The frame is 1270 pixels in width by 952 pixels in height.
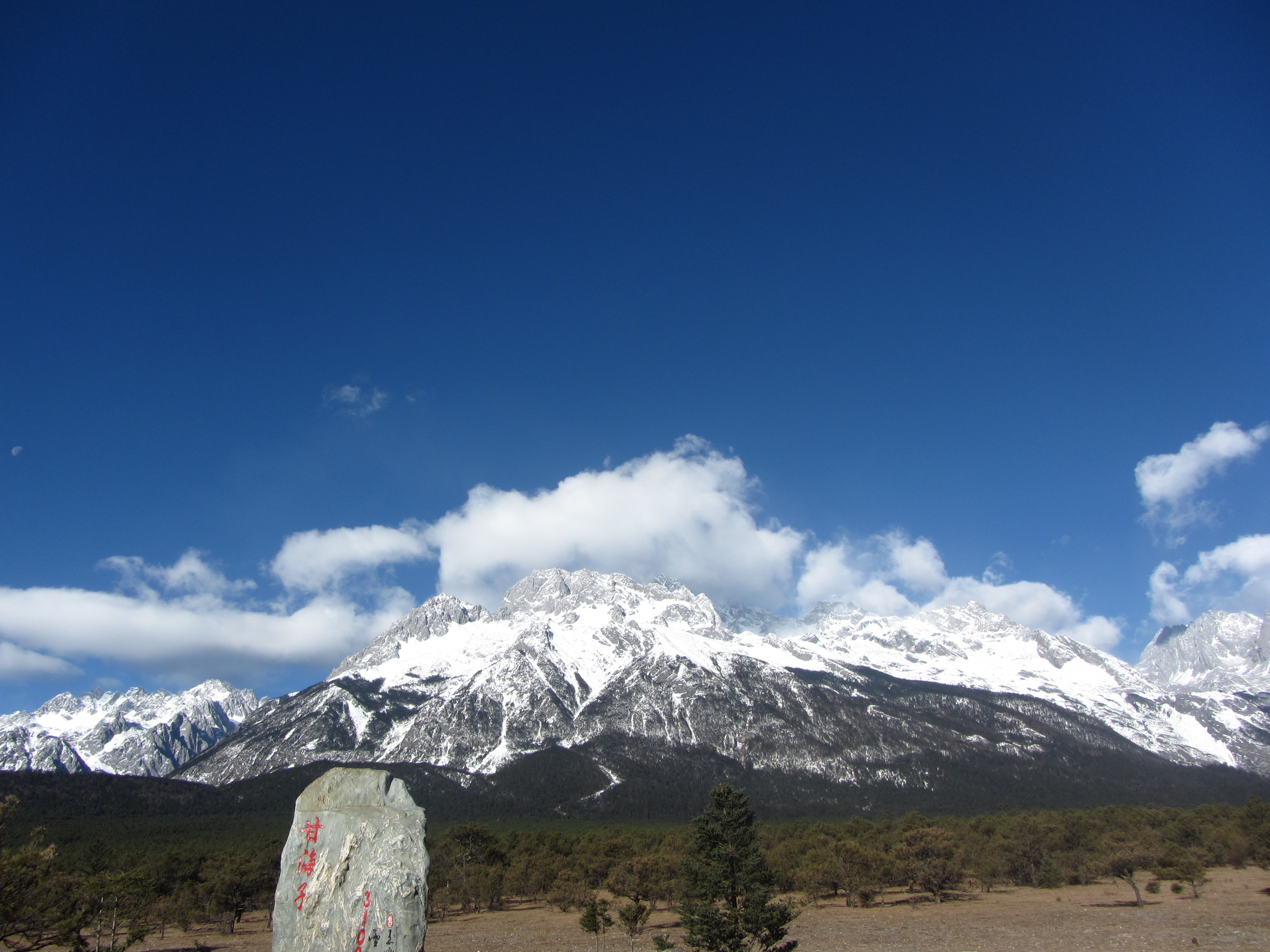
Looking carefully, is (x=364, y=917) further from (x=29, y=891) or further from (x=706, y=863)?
(x=706, y=863)

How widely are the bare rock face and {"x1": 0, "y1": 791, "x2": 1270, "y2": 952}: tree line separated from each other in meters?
27.6

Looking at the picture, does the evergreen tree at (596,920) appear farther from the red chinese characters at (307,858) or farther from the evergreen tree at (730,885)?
the red chinese characters at (307,858)

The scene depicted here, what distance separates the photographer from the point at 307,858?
45.2 feet

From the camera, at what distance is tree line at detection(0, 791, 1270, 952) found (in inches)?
2221

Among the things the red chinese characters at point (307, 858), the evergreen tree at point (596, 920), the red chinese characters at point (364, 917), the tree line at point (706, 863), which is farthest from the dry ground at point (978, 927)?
the red chinese characters at point (307, 858)

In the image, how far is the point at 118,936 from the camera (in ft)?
194

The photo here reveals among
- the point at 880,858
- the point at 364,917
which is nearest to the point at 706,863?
the point at 364,917

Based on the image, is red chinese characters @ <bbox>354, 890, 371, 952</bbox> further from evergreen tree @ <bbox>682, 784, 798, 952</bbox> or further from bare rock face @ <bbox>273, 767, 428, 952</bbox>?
evergreen tree @ <bbox>682, 784, 798, 952</bbox>

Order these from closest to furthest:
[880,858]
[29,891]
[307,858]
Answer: [307,858]
[29,891]
[880,858]

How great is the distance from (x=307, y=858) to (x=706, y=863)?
1187 inches

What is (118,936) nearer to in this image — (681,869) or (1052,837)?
(681,869)

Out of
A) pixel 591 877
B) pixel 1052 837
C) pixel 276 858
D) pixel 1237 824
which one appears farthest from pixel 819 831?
pixel 276 858

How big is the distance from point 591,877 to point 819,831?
45890 mm

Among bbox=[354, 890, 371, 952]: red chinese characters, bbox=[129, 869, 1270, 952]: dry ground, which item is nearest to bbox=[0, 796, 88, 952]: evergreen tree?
bbox=[354, 890, 371, 952]: red chinese characters
